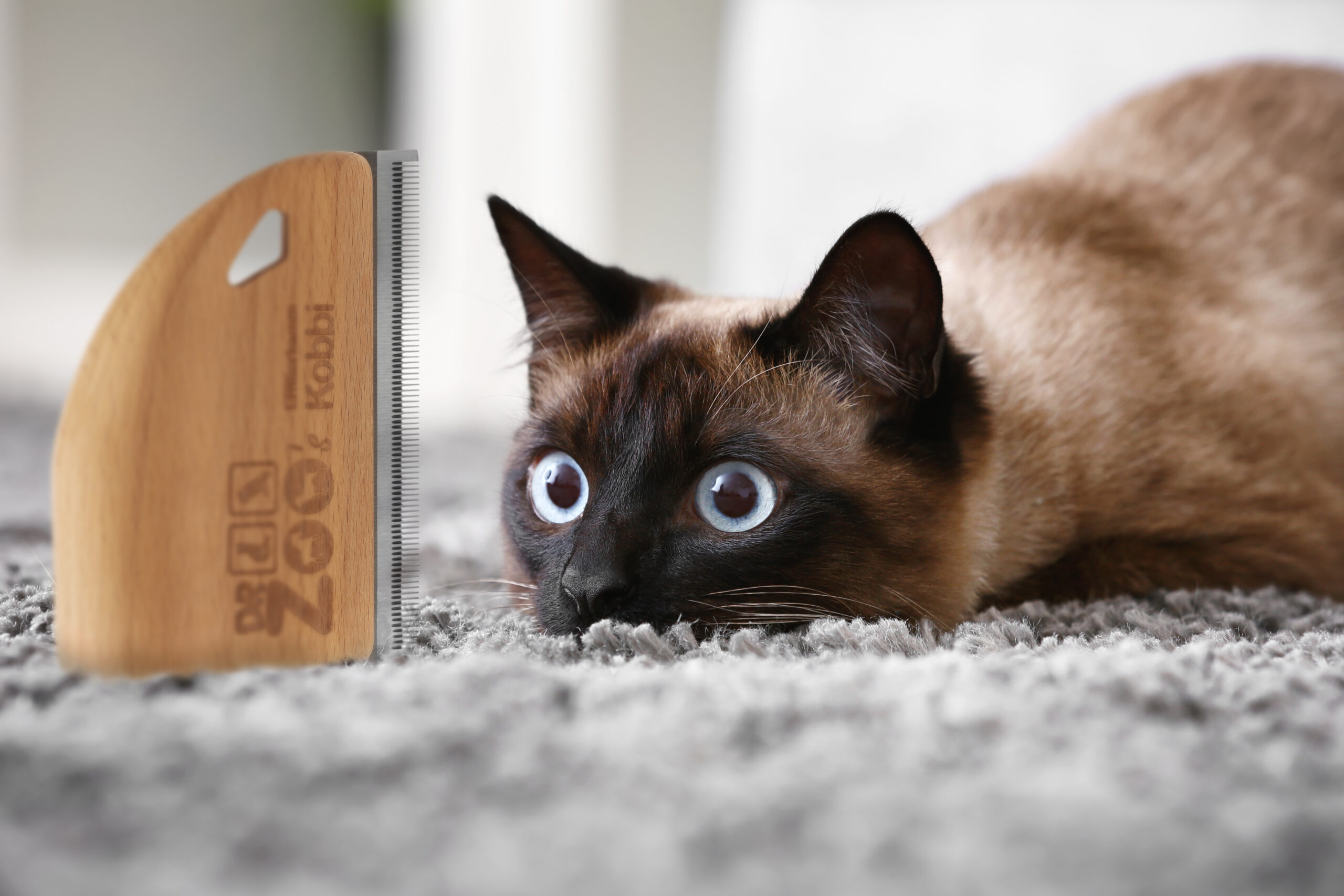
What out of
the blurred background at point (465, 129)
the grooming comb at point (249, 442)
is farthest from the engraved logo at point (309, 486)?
the blurred background at point (465, 129)

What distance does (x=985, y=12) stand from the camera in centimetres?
243

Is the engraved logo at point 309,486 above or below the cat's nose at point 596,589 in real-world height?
above

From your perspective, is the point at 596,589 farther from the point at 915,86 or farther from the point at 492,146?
the point at 492,146

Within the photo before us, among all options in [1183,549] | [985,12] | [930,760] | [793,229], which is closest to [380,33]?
[793,229]

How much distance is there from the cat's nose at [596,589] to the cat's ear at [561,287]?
32 centimetres

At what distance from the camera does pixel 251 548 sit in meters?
0.66

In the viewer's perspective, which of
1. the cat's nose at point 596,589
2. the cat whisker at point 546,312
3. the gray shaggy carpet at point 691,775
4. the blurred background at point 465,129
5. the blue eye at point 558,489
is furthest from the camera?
the blurred background at point 465,129

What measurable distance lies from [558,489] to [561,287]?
→ 23 centimetres

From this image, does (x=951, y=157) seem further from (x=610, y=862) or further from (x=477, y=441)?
(x=610, y=862)

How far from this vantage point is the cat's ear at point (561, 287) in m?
0.99

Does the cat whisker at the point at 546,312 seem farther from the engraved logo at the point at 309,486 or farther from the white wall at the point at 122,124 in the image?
the white wall at the point at 122,124

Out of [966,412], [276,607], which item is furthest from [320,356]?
[966,412]

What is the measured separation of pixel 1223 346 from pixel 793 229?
1680mm

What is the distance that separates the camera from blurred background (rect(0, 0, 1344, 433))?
2.68m
